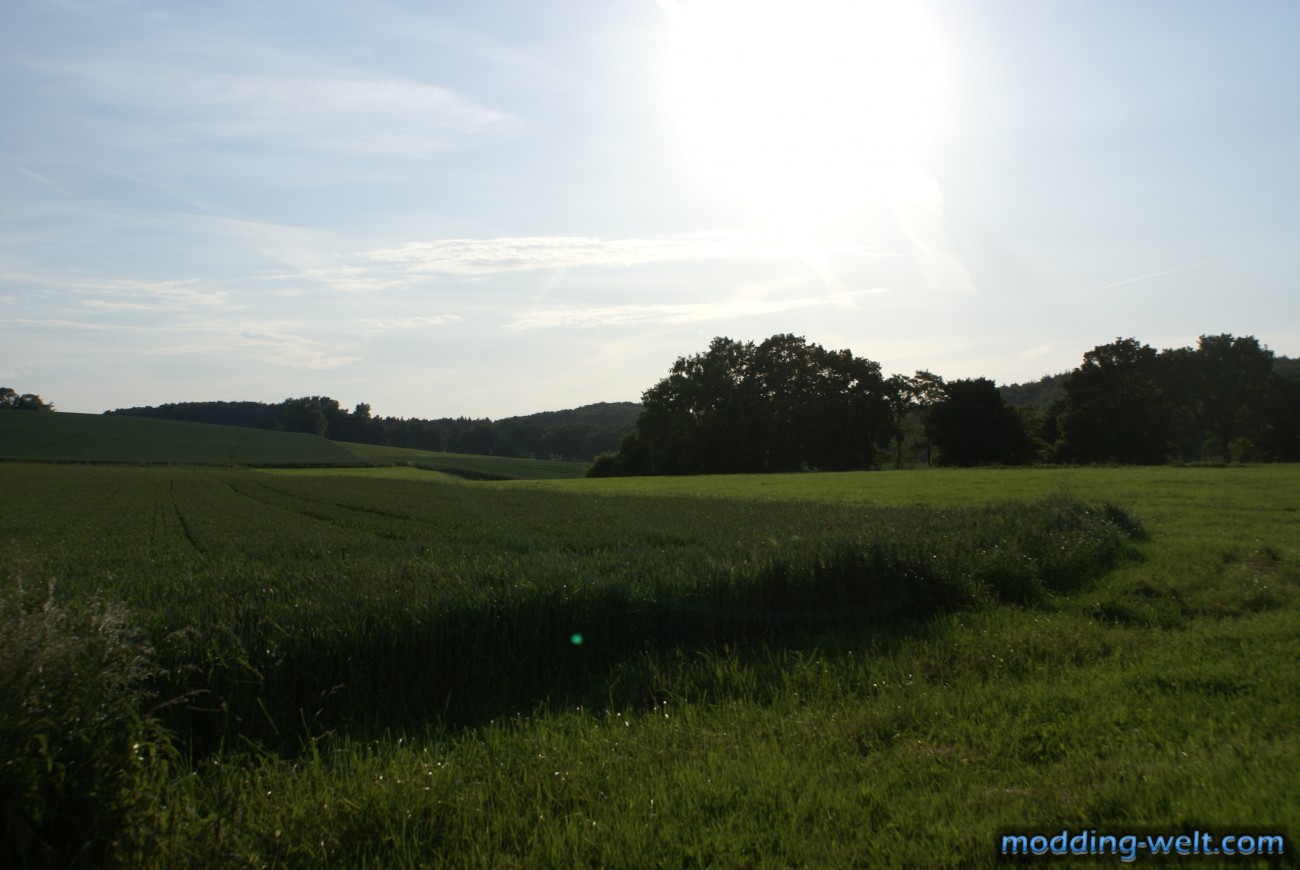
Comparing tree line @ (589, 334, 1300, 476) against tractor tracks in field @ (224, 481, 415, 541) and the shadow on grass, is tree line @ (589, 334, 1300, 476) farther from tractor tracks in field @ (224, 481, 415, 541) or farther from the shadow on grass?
the shadow on grass

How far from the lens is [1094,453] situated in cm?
6309

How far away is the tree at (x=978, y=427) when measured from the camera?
65.4 meters

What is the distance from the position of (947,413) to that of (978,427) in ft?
9.42

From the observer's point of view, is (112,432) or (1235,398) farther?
(112,432)

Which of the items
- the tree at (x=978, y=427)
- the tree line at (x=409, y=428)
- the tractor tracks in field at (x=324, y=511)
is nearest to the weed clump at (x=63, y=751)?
the tractor tracks in field at (x=324, y=511)

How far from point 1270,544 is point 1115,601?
5.95 metres

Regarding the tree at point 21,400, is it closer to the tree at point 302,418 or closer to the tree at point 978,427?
the tree at point 302,418

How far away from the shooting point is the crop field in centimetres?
384

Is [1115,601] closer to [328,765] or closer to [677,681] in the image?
[677,681]

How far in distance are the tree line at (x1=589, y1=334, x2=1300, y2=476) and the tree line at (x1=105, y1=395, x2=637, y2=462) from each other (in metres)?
61.2

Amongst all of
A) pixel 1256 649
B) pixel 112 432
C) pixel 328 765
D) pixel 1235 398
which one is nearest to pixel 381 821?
pixel 328 765

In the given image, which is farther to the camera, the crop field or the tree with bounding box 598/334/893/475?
the tree with bounding box 598/334/893/475

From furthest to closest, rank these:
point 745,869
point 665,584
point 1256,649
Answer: point 665,584, point 1256,649, point 745,869

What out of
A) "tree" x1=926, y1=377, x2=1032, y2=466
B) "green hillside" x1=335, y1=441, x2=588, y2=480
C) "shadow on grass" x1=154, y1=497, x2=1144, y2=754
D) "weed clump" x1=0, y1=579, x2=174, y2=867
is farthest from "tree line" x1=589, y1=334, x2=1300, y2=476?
"weed clump" x1=0, y1=579, x2=174, y2=867
